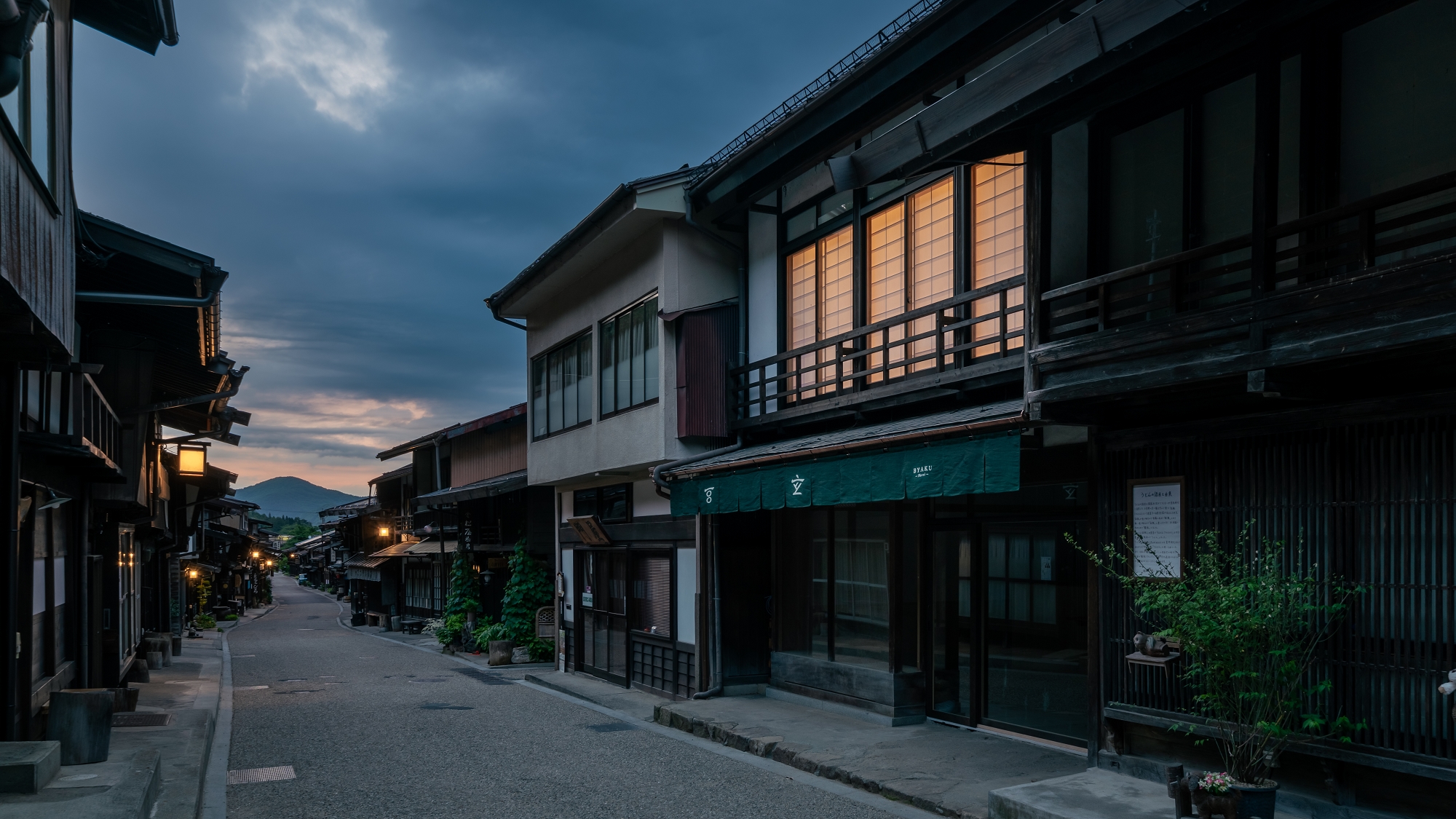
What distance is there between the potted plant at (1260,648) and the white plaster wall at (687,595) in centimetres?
955

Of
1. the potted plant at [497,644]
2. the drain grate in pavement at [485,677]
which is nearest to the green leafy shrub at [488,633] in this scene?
the potted plant at [497,644]

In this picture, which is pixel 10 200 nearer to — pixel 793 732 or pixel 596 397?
pixel 793 732

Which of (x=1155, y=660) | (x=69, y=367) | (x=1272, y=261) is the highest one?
(x=1272, y=261)

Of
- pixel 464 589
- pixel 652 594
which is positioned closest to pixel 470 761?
pixel 652 594

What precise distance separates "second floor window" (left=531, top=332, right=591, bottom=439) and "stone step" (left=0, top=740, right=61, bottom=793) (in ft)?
38.6

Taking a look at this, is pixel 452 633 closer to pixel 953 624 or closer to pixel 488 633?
pixel 488 633

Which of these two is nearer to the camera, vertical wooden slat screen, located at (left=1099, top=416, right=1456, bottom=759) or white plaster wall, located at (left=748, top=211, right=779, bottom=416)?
vertical wooden slat screen, located at (left=1099, top=416, right=1456, bottom=759)

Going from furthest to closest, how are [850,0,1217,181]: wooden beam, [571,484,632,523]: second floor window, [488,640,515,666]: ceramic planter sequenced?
[488,640,515,666]: ceramic planter, [571,484,632,523]: second floor window, [850,0,1217,181]: wooden beam

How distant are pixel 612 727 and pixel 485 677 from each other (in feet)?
27.8

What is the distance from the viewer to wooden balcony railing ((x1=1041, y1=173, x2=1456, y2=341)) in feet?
22.9

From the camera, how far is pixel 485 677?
2258 cm

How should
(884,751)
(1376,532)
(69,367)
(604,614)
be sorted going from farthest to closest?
(604,614)
(884,751)
(69,367)
(1376,532)

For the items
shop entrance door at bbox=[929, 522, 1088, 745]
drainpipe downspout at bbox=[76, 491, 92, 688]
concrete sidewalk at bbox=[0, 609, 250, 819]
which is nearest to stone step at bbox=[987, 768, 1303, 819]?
shop entrance door at bbox=[929, 522, 1088, 745]

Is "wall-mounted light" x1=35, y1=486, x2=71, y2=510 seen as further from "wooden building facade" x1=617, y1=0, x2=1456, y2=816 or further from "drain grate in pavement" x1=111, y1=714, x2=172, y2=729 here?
"wooden building facade" x1=617, y1=0, x2=1456, y2=816
